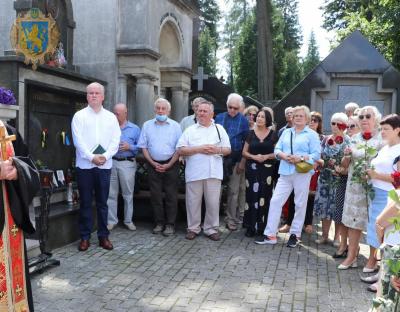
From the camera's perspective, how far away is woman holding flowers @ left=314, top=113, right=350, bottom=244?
20.4ft

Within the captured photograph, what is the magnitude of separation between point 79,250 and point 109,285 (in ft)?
4.55

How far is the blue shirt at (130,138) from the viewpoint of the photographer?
7.44 meters

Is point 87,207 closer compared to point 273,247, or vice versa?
point 87,207

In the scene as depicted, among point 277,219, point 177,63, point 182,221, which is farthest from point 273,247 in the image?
point 177,63

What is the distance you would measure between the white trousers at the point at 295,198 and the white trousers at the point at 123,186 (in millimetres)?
2071

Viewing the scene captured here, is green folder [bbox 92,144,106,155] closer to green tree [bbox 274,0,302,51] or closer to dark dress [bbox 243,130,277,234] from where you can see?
dark dress [bbox 243,130,277,234]

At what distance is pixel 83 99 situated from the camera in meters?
8.33

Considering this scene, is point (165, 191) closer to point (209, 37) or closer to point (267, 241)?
point (267, 241)

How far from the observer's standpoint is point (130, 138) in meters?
7.58

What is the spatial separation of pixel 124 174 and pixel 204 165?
1.24m

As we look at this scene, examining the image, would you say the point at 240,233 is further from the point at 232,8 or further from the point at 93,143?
the point at 232,8

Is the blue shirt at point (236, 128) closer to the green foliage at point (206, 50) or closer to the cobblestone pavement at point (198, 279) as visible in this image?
the cobblestone pavement at point (198, 279)

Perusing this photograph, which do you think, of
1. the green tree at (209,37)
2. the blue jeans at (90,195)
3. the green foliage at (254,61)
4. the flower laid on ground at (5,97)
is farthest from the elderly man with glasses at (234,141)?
the green tree at (209,37)

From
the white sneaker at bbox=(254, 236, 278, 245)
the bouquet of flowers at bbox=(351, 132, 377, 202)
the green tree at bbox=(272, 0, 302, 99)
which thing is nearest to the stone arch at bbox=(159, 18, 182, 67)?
the white sneaker at bbox=(254, 236, 278, 245)
